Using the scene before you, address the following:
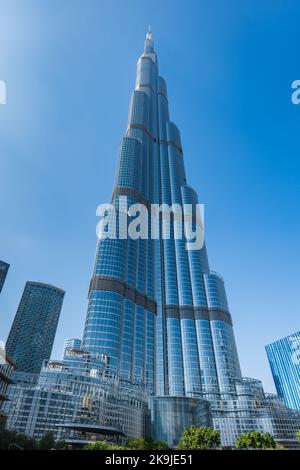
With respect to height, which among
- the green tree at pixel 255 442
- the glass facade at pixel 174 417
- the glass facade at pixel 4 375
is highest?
the glass facade at pixel 4 375

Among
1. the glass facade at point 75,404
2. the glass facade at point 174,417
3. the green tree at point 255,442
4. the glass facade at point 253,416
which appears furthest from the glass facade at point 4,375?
the glass facade at point 253,416

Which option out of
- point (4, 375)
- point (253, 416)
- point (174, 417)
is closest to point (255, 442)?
point (174, 417)

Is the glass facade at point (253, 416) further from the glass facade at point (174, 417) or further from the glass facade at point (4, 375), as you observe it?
the glass facade at point (4, 375)

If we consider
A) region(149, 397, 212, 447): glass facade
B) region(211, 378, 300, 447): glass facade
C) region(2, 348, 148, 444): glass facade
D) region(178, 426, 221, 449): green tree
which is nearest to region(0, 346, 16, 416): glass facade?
region(2, 348, 148, 444): glass facade

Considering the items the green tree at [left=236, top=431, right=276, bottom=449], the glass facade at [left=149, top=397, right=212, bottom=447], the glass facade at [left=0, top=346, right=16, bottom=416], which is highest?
the glass facade at [left=0, top=346, right=16, bottom=416]

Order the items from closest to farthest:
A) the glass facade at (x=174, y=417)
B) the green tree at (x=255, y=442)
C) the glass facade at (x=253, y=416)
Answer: the green tree at (x=255, y=442)
the glass facade at (x=174, y=417)
the glass facade at (x=253, y=416)

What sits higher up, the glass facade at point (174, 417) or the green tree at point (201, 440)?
the glass facade at point (174, 417)

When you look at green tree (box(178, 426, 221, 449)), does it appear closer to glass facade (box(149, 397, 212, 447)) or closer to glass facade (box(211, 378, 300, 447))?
glass facade (box(149, 397, 212, 447))

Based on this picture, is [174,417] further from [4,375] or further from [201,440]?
[4,375]

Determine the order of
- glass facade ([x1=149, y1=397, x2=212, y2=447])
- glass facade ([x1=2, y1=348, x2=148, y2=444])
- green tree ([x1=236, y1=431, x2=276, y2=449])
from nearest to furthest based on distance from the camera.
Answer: green tree ([x1=236, y1=431, x2=276, y2=449]) < glass facade ([x1=2, y1=348, x2=148, y2=444]) < glass facade ([x1=149, y1=397, x2=212, y2=447])

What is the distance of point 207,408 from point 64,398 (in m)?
71.1

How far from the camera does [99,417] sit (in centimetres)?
12850

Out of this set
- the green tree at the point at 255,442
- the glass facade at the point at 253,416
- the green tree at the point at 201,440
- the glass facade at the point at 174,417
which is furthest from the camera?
the glass facade at the point at 253,416
